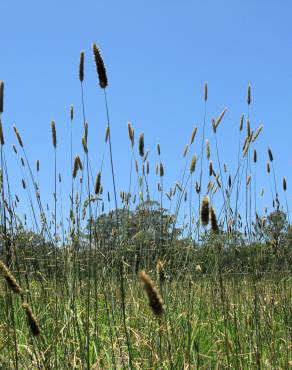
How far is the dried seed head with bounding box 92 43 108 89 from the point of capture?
164cm

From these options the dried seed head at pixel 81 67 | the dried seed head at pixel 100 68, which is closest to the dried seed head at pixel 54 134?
the dried seed head at pixel 81 67

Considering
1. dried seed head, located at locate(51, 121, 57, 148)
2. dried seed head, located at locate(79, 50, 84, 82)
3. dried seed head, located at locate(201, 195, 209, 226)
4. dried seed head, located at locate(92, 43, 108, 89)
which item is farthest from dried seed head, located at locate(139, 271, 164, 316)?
dried seed head, located at locate(51, 121, 57, 148)

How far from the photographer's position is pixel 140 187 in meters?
2.91

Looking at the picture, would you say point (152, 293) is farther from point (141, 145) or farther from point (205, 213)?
point (141, 145)

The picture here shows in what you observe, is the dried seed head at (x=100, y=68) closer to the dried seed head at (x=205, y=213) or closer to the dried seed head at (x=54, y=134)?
the dried seed head at (x=205, y=213)

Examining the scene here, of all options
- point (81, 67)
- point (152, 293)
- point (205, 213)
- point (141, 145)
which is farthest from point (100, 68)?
point (152, 293)

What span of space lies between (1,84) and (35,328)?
1.22m

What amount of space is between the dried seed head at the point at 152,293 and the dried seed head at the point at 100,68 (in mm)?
936

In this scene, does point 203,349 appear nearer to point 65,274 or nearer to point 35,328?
point 65,274

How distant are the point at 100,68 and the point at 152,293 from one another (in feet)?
3.27

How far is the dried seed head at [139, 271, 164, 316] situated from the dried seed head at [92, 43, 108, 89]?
94cm

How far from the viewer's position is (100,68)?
1.67 metres

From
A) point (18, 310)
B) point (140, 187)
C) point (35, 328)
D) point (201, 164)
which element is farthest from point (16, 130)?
point (18, 310)

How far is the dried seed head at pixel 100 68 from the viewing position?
1.64 m
